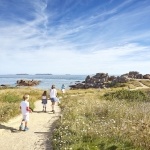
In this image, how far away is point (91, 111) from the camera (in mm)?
20578

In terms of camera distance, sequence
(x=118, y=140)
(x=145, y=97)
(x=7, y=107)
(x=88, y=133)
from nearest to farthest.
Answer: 1. (x=118, y=140)
2. (x=88, y=133)
3. (x=7, y=107)
4. (x=145, y=97)

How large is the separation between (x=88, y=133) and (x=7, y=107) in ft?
29.4

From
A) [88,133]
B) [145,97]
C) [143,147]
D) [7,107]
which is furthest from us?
[145,97]

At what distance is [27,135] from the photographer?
1585 centimetres

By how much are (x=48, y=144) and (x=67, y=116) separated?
4.90 metres

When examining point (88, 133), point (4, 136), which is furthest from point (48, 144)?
point (4, 136)

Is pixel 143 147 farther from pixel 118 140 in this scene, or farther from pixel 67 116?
pixel 67 116

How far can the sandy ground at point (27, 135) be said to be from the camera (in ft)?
45.3

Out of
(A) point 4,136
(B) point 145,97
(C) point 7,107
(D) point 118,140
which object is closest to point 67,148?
(D) point 118,140

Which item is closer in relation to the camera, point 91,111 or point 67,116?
point 67,116

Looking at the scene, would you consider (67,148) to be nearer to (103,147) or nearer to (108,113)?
(103,147)

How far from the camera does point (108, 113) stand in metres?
19.5

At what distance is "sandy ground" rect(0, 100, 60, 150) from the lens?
13797 millimetres

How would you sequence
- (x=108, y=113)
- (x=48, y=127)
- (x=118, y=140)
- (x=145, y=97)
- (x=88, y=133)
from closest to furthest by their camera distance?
1. (x=118, y=140)
2. (x=88, y=133)
3. (x=48, y=127)
4. (x=108, y=113)
5. (x=145, y=97)
